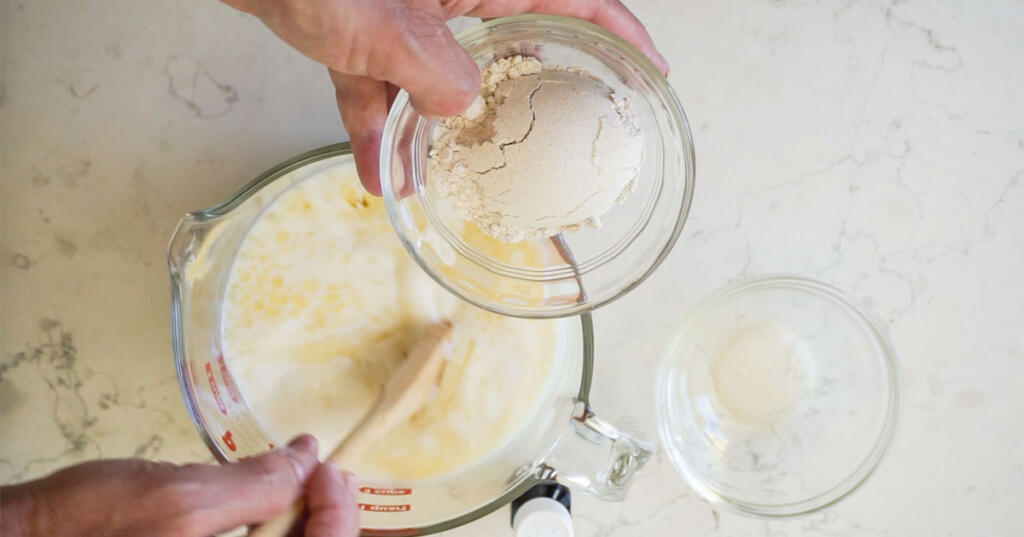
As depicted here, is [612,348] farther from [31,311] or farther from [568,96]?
[31,311]

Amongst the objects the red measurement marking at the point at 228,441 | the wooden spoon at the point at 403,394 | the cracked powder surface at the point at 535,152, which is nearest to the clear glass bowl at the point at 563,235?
the cracked powder surface at the point at 535,152

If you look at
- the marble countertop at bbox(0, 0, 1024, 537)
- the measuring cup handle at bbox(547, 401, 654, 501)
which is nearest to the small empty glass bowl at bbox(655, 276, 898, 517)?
the marble countertop at bbox(0, 0, 1024, 537)

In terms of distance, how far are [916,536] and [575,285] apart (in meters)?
0.69

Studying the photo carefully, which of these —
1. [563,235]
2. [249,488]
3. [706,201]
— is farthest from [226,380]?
[706,201]

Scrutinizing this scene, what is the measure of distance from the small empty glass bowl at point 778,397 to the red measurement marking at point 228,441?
1.82 feet

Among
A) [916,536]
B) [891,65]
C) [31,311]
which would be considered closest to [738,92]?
[891,65]

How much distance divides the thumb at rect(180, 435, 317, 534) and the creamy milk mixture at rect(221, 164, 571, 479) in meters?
0.25

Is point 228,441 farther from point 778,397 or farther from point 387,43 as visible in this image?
point 778,397

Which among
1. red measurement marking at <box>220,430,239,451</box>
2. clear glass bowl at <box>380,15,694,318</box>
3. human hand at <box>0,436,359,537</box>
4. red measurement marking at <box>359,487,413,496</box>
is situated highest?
clear glass bowl at <box>380,15,694,318</box>

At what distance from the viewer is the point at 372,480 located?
0.94 meters

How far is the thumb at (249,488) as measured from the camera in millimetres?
608

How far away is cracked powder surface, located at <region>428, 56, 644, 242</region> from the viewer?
2.34ft

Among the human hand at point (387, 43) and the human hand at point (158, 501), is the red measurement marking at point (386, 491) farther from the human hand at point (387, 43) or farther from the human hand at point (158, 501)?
the human hand at point (387, 43)

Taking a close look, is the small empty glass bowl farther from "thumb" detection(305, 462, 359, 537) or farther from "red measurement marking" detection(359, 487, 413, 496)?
"thumb" detection(305, 462, 359, 537)
